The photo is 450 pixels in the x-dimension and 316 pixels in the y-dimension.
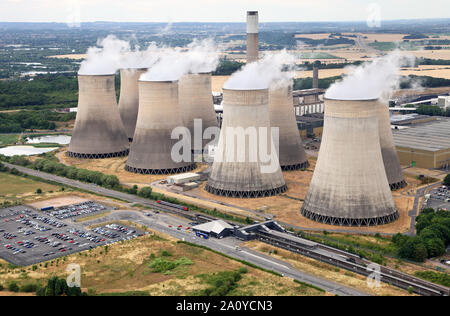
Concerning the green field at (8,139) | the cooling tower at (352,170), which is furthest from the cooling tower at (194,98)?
the green field at (8,139)

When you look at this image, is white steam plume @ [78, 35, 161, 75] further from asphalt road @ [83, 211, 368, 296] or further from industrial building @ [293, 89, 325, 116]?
asphalt road @ [83, 211, 368, 296]

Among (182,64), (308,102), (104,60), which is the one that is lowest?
(308,102)

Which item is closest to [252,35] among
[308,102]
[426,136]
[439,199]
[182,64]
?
[182,64]

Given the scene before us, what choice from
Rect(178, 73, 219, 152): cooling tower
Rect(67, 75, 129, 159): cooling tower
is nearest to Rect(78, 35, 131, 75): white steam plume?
Rect(67, 75, 129, 159): cooling tower

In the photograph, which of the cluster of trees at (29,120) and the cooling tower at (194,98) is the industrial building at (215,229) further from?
the cluster of trees at (29,120)

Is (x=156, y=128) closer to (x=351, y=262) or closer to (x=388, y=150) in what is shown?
(x=388, y=150)

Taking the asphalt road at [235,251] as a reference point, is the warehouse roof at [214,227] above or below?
above

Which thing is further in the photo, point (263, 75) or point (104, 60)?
point (104, 60)
